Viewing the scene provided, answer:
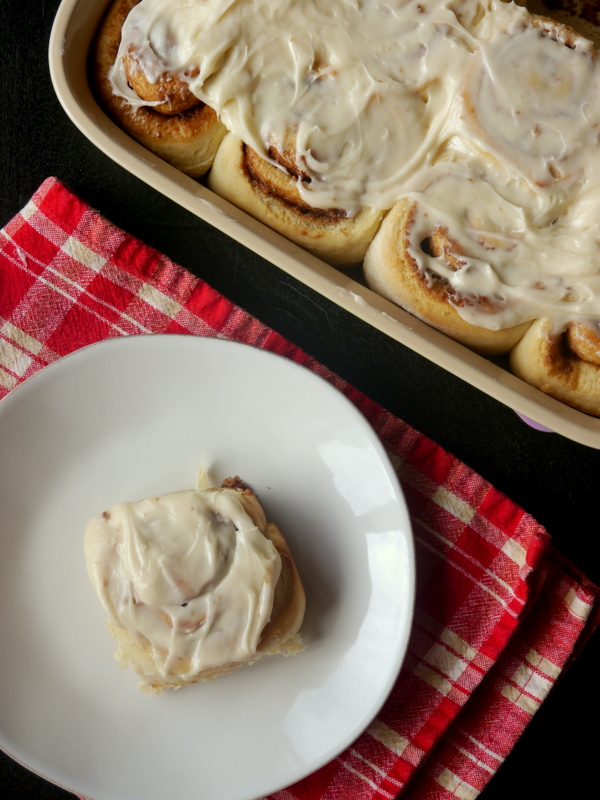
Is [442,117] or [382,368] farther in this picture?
[382,368]

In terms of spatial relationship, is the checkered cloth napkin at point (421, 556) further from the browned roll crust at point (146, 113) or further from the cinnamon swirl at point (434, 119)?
the cinnamon swirl at point (434, 119)

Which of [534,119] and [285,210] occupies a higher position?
[534,119]

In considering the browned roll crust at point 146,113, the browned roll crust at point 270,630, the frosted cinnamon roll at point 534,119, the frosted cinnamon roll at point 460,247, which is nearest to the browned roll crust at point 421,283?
the frosted cinnamon roll at point 460,247

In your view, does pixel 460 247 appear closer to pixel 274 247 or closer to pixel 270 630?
pixel 274 247

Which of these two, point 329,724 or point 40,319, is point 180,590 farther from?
point 40,319

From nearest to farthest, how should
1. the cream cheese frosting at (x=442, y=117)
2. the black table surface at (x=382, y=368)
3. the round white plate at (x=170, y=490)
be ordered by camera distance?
the cream cheese frosting at (x=442, y=117) → the round white plate at (x=170, y=490) → the black table surface at (x=382, y=368)

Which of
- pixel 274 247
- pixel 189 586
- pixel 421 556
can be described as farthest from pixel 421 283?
pixel 189 586

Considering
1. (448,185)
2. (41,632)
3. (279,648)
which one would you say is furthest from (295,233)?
(41,632)
